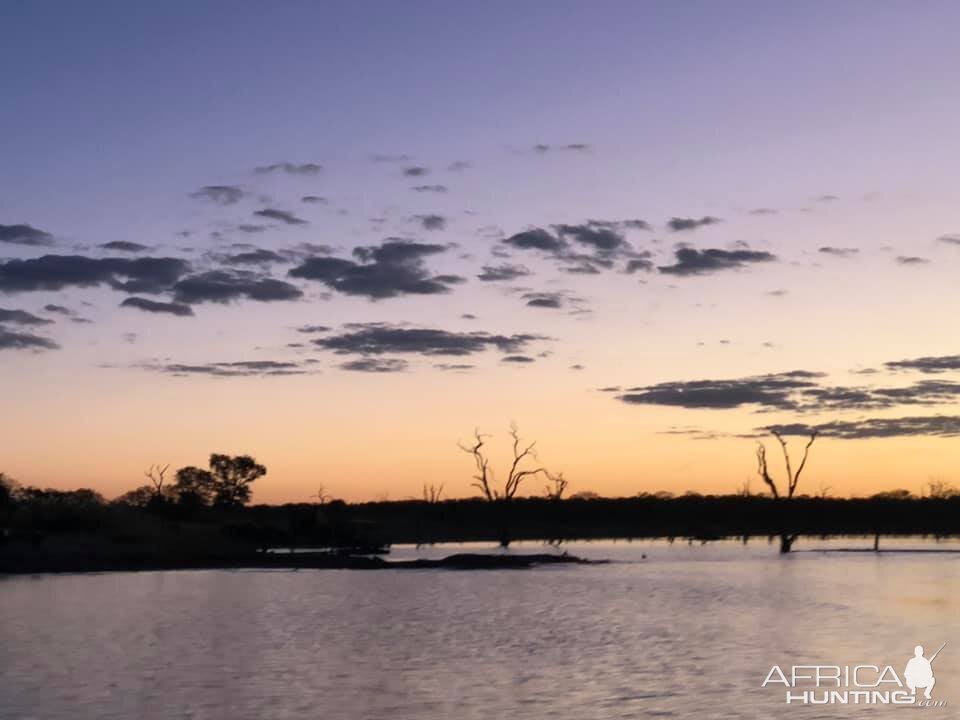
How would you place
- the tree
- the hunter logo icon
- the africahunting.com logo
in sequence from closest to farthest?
the africahunting.com logo → the hunter logo icon → the tree

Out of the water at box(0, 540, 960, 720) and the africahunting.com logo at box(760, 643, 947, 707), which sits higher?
the water at box(0, 540, 960, 720)

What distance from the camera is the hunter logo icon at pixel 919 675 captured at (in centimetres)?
3054

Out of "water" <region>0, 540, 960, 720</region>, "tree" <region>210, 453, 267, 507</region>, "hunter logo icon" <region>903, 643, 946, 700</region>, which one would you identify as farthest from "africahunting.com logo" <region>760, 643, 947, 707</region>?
"tree" <region>210, 453, 267, 507</region>

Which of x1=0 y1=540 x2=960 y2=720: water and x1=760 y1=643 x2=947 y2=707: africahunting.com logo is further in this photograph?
x1=760 y1=643 x2=947 y2=707: africahunting.com logo

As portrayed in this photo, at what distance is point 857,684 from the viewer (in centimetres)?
3152

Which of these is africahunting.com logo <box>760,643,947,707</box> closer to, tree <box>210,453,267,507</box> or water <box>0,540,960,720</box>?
water <box>0,540,960,720</box>

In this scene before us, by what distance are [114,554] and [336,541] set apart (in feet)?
106

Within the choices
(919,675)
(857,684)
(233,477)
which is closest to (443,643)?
(857,684)

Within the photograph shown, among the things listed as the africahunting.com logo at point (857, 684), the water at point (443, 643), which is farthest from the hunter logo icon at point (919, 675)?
the water at point (443, 643)

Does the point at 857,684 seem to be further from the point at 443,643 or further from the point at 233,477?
the point at 233,477

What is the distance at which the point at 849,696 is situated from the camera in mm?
29312

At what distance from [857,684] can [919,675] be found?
8.25ft

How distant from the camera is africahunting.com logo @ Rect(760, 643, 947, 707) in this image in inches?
1130

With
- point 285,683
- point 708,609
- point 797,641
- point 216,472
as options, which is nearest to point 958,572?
point 708,609
